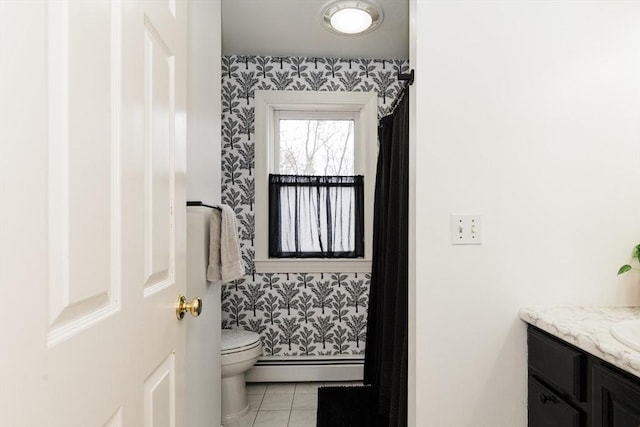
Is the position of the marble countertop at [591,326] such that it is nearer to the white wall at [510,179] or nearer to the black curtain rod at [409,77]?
the white wall at [510,179]

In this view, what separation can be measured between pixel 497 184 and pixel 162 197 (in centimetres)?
108

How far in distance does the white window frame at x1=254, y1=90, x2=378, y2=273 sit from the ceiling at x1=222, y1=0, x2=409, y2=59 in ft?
0.98

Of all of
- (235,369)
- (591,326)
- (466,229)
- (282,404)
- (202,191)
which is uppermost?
(202,191)

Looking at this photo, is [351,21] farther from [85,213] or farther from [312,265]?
[85,213]

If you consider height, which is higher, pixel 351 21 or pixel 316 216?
pixel 351 21

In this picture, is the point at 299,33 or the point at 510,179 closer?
the point at 510,179

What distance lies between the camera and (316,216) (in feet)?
9.80

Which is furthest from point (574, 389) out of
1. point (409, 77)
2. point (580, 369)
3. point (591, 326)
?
point (409, 77)

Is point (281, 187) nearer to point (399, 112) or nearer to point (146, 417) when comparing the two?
point (399, 112)

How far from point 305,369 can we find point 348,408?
2.05 feet

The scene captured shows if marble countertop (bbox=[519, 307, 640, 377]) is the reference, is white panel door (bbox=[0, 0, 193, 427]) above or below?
above

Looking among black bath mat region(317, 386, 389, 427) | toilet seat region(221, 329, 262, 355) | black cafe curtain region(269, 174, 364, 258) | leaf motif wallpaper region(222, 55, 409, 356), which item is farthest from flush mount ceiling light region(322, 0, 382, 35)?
black bath mat region(317, 386, 389, 427)

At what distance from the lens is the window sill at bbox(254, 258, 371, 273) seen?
2.91m

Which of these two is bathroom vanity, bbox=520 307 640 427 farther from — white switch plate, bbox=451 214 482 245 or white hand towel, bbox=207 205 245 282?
white hand towel, bbox=207 205 245 282
